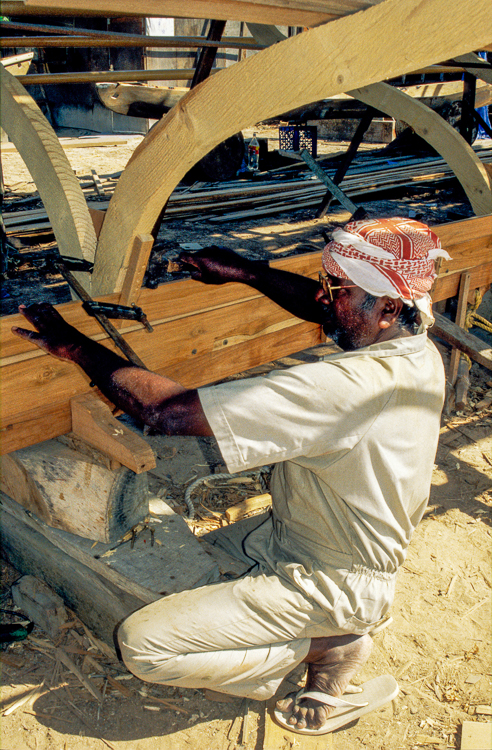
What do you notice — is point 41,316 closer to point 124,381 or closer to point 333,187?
point 124,381

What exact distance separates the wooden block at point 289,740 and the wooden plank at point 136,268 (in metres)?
1.95

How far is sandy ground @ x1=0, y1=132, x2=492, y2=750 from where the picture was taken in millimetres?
2418

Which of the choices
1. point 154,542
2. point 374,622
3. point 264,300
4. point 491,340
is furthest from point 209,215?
point 374,622

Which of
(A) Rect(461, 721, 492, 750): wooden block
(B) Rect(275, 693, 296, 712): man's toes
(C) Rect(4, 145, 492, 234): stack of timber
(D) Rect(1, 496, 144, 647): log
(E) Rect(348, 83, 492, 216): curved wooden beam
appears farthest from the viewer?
(C) Rect(4, 145, 492, 234): stack of timber

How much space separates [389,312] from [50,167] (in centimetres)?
156

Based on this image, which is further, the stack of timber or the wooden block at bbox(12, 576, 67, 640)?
the stack of timber

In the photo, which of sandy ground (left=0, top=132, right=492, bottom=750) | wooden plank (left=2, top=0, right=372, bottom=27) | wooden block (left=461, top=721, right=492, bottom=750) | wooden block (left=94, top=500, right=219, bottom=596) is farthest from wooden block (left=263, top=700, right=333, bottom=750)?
wooden plank (left=2, top=0, right=372, bottom=27)

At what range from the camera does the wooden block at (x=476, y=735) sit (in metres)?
2.39

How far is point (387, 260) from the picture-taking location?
2156 mm

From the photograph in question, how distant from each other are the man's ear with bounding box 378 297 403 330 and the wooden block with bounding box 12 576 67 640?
6.83ft

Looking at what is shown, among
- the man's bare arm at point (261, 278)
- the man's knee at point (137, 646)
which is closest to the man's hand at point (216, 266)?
the man's bare arm at point (261, 278)

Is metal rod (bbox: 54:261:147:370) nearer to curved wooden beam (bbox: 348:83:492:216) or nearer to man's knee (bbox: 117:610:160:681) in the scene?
man's knee (bbox: 117:610:160:681)

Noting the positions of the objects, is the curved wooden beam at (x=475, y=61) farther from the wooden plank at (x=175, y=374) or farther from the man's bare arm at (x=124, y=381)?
the man's bare arm at (x=124, y=381)

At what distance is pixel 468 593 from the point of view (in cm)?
320
